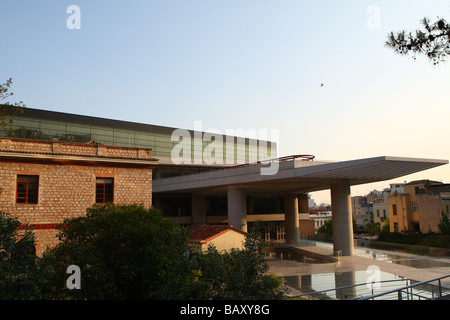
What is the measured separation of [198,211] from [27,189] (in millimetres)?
32184

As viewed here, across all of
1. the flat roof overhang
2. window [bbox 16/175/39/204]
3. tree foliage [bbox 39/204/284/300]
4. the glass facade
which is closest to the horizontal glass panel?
window [bbox 16/175/39/204]

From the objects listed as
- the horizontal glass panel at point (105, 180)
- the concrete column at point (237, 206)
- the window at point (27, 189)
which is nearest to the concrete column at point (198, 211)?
the concrete column at point (237, 206)

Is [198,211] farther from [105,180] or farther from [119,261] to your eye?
[119,261]

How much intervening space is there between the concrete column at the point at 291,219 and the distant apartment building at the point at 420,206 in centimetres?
1660

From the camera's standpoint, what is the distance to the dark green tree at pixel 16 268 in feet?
29.5

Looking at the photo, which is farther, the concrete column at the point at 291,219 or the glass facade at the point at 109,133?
the concrete column at the point at 291,219

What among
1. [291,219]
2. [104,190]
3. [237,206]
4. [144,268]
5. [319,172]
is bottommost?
[291,219]

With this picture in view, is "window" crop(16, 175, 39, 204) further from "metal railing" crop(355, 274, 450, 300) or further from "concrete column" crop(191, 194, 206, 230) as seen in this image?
"concrete column" crop(191, 194, 206, 230)

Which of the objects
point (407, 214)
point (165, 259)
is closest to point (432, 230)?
point (407, 214)

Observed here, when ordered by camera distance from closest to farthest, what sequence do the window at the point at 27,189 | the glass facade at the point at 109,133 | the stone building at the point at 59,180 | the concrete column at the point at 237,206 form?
the stone building at the point at 59,180 < the window at the point at 27,189 < the concrete column at the point at 237,206 < the glass facade at the point at 109,133

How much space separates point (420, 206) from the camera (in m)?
52.0

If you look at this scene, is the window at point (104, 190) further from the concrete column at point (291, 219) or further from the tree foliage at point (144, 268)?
the concrete column at point (291, 219)

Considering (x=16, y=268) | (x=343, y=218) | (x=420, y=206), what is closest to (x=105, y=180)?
(x=16, y=268)
